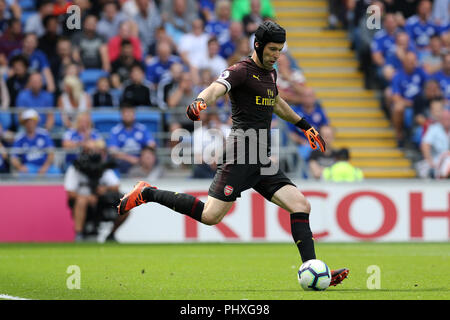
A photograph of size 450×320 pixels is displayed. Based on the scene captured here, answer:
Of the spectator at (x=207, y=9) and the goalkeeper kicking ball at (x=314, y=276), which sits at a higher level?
the spectator at (x=207, y=9)

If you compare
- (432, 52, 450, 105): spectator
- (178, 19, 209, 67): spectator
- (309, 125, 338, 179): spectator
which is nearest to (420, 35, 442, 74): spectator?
(432, 52, 450, 105): spectator

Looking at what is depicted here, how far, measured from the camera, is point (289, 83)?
1716 centimetres

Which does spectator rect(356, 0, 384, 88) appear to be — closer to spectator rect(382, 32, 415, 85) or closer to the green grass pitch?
spectator rect(382, 32, 415, 85)

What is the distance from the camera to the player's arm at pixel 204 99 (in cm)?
720

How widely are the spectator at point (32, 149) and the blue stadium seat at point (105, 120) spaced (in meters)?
1.03

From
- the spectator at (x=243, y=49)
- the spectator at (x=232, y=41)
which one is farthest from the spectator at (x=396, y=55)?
the spectator at (x=243, y=49)

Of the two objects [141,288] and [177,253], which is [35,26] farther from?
[141,288]

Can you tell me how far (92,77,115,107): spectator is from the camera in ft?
53.8

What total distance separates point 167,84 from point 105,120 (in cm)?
147

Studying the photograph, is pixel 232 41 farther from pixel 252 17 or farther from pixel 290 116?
pixel 290 116

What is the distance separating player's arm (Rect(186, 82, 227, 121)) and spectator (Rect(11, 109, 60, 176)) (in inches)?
325

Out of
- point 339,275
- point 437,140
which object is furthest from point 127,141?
point 339,275

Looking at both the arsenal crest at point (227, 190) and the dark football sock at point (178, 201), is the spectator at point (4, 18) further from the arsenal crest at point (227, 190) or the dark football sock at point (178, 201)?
the arsenal crest at point (227, 190)
